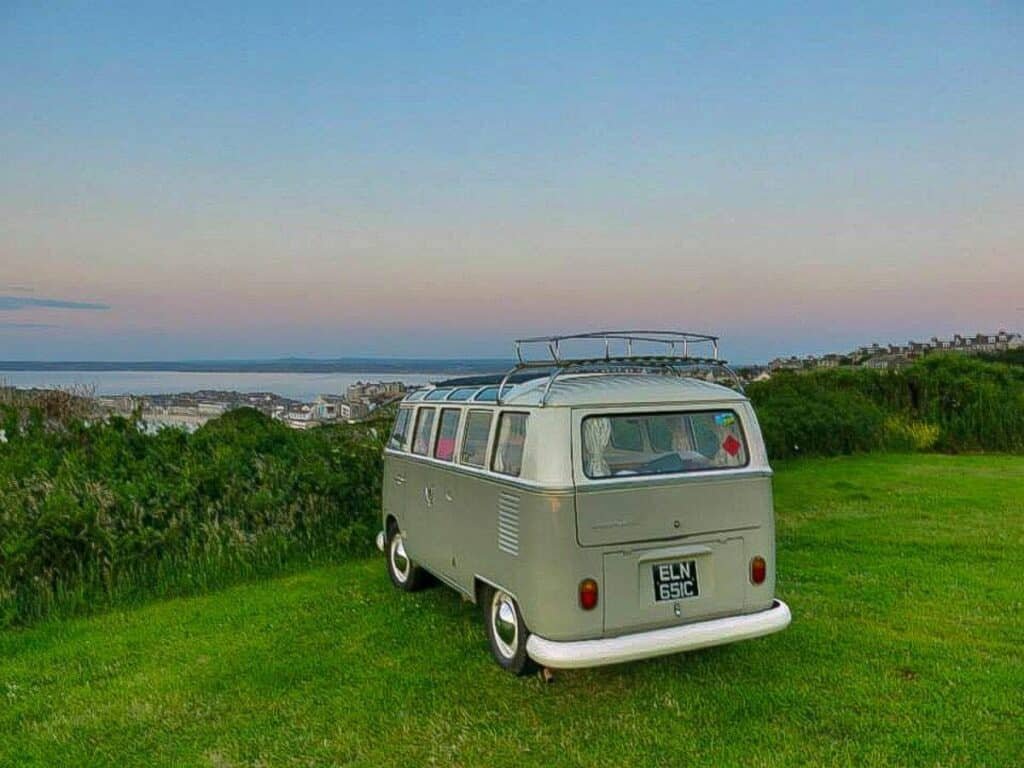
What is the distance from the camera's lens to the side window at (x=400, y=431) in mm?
6750

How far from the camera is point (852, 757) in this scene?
3758mm

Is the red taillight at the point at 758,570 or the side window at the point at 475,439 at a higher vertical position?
the side window at the point at 475,439

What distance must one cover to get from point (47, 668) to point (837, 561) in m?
7.11

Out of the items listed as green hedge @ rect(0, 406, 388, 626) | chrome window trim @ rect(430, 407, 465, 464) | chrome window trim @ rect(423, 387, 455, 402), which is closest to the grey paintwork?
chrome window trim @ rect(430, 407, 465, 464)

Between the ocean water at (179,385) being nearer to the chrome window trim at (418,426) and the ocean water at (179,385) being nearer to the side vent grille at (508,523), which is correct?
the chrome window trim at (418,426)

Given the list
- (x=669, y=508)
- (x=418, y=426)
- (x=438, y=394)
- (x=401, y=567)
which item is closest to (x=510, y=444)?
(x=669, y=508)

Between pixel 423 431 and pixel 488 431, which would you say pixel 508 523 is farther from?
pixel 423 431

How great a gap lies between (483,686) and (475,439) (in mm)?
→ 1637

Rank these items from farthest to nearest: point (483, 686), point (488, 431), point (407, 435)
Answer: point (407, 435)
point (488, 431)
point (483, 686)

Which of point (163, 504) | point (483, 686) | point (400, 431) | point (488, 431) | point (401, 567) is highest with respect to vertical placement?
point (488, 431)

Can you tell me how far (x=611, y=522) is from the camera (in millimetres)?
4273

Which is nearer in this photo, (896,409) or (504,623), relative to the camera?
(504,623)

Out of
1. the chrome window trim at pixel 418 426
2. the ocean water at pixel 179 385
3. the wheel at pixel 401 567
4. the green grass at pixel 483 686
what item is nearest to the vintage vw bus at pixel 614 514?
the green grass at pixel 483 686

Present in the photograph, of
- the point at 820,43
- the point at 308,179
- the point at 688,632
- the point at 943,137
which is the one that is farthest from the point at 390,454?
the point at 943,137
